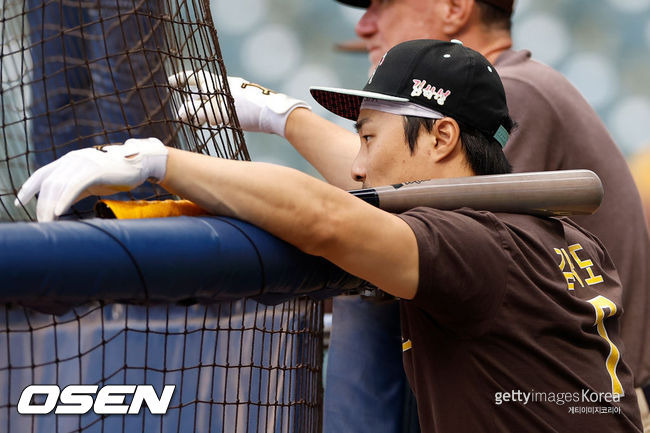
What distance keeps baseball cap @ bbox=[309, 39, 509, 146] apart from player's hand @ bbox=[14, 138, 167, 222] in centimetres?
54

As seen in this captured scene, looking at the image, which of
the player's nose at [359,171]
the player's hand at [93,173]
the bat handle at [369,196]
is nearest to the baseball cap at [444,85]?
the player's nose at [359,171]

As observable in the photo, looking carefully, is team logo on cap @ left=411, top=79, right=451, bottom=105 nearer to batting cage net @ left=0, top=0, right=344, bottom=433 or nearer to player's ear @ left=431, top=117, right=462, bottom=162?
player's ear @ left=431, top=117, right=462, bottom=162

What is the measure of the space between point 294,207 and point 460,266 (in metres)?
0.25

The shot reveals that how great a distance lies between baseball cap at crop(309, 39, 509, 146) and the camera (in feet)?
4.91

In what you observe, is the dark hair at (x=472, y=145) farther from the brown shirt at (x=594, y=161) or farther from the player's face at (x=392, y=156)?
the brown shirt at (x=594, y=161)

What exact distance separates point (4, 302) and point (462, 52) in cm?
93

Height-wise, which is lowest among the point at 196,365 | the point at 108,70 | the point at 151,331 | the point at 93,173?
the point at 196,365

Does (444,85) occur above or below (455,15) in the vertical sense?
above

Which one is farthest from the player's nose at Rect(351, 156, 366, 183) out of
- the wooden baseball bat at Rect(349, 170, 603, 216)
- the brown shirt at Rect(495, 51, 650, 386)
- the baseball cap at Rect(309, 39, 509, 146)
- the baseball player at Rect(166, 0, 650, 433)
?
the brown shirt at Rect(495, 51, 650, 386)

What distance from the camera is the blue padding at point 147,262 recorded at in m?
0.89

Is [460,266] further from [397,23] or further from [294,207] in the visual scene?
[397,23]

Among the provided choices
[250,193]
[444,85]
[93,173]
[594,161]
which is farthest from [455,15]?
[93,173]

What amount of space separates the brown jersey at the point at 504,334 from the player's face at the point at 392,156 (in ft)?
0.66

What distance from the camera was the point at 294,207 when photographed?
110 centimetres
